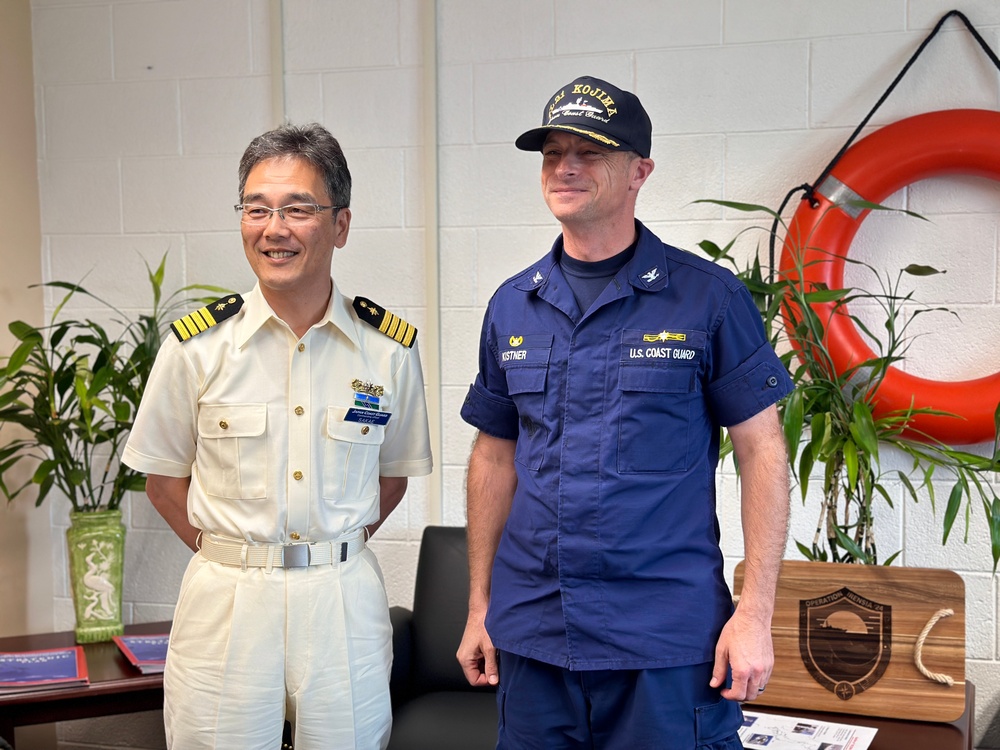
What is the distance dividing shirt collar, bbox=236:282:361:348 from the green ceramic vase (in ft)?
4.22

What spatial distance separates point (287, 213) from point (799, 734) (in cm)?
139

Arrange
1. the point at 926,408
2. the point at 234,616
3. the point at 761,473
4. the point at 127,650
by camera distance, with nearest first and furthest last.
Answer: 1. the point at 761,473
2. the point at 234,616
3. the point at 926,408
4. the point at 127,650

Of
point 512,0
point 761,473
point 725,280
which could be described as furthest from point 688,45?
point 761,473

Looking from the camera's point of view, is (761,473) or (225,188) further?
(225,188)

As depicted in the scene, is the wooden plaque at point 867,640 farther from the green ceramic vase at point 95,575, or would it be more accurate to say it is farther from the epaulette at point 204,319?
the green ceramic vase at point 95,575

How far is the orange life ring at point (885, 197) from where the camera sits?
8.18ft

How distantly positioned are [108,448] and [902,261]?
2337 millimetres

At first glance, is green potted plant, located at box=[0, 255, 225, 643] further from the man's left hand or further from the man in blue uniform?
the man's left hand

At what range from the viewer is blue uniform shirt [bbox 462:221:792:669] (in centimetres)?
158

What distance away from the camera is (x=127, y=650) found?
8.76 feet

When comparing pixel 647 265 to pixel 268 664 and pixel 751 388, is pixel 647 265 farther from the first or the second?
pixel 268 664

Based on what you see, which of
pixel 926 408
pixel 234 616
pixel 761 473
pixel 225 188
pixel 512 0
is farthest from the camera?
pixel 225 188

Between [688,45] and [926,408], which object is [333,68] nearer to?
[688,45]

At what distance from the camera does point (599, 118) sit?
5.30 feet
